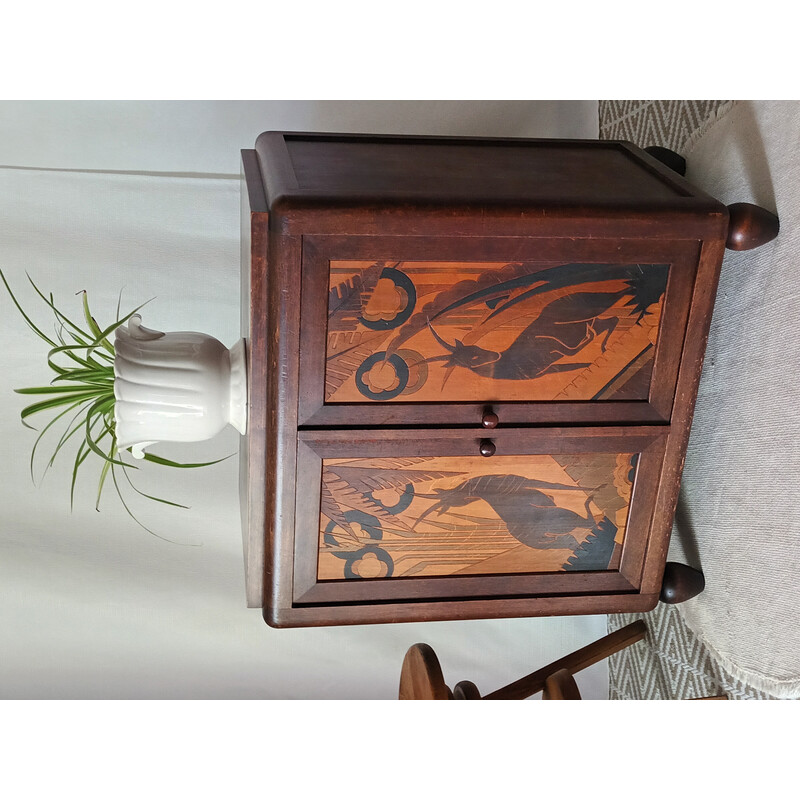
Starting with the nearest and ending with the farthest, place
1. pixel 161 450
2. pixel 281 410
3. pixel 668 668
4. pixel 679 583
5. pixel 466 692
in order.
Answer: pixel 281 410
pixel 466 692
pixel 679 583
pixel 668 668
pixel 161 450

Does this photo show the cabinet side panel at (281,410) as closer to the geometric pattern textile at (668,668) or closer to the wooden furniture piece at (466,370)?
the wooden furniture piece at (466,370)

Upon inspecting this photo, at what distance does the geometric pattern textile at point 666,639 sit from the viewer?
1262mm

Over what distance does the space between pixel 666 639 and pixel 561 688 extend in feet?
1.71

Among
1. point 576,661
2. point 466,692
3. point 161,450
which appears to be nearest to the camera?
point 466,692

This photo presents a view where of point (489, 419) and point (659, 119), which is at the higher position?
point (659, 119)

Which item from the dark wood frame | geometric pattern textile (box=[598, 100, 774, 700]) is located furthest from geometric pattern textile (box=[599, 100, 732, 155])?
the dark wood frame

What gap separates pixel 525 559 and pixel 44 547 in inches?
35.8

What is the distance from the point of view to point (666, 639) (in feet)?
4.80

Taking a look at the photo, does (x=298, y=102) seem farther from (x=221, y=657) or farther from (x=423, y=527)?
(x=221, y=657)

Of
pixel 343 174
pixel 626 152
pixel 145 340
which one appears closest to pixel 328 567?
pixel 145 340

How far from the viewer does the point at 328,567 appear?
3.61 ft

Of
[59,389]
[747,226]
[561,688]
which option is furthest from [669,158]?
[59,389]

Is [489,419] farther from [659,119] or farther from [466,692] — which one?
[659,119]

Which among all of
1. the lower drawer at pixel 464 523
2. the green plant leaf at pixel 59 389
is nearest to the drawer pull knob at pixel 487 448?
the lower drawer at pixel 464 523
